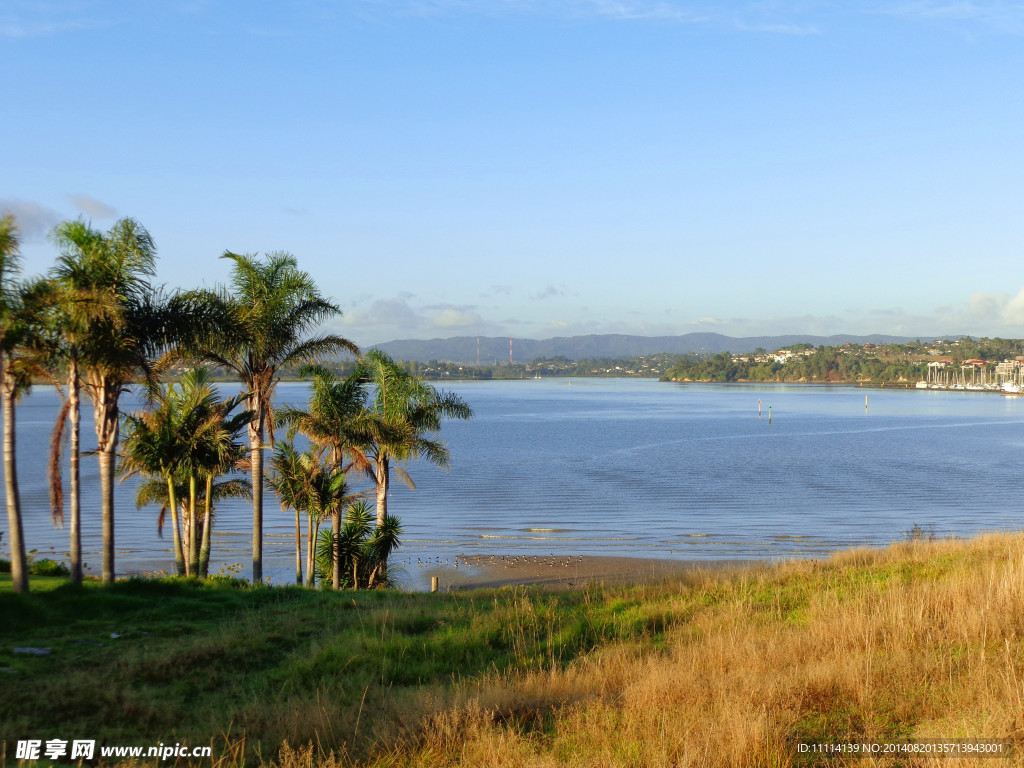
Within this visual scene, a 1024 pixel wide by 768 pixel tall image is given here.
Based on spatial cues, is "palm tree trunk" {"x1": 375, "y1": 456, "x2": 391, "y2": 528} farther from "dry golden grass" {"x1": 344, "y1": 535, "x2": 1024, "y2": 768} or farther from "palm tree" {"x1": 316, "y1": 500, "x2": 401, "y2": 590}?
"dry golden grass" {"x1": 344, "y1": 535, "x2": 1024, "y2": 768}

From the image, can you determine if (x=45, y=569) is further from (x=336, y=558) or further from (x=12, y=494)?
(x=336, y=558)

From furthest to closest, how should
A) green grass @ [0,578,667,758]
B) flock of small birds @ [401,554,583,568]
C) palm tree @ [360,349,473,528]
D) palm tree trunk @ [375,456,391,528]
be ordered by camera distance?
flock of small birds @ [401,554,583,568], palm tree trunk @ [375,456,391,528], palm tree @ [360,349,473,528], green grass @ [0,578,667,758]

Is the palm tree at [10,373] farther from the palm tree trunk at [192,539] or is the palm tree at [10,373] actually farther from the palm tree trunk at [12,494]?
the palm tree trunk at [192,539]

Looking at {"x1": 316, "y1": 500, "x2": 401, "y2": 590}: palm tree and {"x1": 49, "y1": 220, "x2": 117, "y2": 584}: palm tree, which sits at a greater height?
{"x1": 49, "y1": 220, "x2": 117, "y2": 584}: palm tree

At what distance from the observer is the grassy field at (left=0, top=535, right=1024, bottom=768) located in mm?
6184

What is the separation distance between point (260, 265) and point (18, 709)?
46.2ft

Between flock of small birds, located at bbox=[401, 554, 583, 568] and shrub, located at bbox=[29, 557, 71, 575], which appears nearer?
shrub, located at bbox=[29, 557, 71, 575]

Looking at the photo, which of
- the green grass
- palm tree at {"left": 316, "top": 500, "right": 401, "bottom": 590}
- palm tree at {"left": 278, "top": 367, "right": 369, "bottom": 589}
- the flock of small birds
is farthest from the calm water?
the green grass

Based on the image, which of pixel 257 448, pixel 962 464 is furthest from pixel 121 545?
pixel 962 464

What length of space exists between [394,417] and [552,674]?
18.3 metres

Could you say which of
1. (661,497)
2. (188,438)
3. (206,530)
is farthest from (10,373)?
(661,497)

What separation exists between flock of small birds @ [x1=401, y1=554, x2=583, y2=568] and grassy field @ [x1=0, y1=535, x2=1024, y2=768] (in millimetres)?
16922

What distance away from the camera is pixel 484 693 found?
25.1 feet

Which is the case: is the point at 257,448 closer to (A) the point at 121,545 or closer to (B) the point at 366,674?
(B) the point at 366,674
